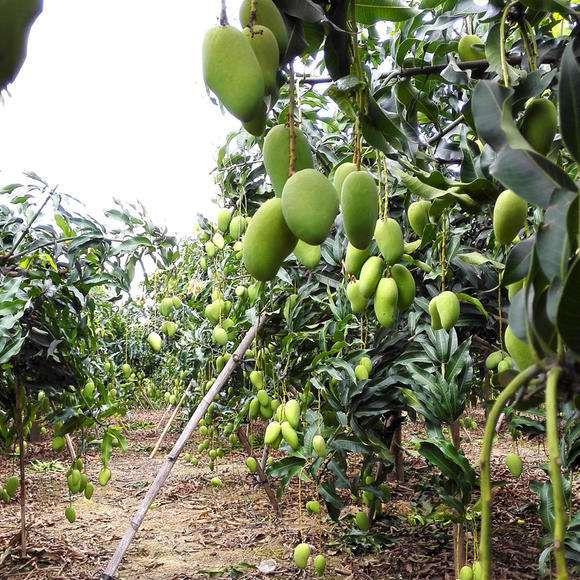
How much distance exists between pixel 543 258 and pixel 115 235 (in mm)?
1807

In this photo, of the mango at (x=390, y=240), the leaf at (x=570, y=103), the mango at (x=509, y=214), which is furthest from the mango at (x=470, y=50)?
the leaf at (x=570, y=103)

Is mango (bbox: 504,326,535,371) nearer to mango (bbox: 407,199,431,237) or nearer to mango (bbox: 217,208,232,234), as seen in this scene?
mango (bbox: 407,199,431,237)

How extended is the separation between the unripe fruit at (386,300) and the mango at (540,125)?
0.33m

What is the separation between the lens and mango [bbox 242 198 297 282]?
518 mm

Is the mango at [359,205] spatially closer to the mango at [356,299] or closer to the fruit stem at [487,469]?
the fruit stem at [487,469]

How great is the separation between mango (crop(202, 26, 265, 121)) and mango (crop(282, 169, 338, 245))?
69mm

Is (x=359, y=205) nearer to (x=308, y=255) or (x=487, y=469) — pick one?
(x=308, y=255)

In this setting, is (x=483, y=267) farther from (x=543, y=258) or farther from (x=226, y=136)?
(x=543, y=258)

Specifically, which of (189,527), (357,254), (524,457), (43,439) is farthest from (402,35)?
(43,439)

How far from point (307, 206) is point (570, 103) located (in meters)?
0.21

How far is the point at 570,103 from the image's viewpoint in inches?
17.2

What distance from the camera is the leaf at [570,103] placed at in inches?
16.9

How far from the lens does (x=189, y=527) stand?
342cm

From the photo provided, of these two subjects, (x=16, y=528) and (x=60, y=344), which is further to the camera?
(x=16, y=528)
